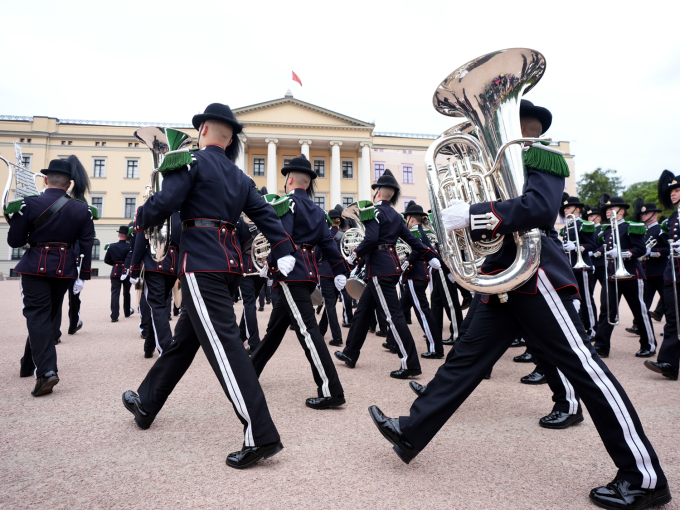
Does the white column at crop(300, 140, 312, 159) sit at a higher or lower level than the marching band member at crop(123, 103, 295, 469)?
higher

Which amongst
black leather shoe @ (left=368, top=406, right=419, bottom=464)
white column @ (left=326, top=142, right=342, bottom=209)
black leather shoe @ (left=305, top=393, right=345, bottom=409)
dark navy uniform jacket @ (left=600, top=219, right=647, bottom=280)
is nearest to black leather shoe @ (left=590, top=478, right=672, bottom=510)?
black leather shoe @ (left=368, top=406, right=419, bottom=464)

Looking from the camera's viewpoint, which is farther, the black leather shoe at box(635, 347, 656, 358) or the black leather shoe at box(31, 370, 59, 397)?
the black leather shoe at box(635, 347, 656, 358)

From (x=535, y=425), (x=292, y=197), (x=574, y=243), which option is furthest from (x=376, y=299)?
(x=574, y=243)

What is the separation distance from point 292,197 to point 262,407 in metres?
2.26

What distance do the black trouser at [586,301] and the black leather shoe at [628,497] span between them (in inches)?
220

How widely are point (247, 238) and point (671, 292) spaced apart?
502 centimetres

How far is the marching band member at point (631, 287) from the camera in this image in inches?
237

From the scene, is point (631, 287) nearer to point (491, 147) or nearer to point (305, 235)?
point (305, 235)

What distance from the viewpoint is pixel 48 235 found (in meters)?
4.58

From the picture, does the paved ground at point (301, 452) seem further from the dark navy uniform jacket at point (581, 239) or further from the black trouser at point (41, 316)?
the dark navy uniform jacket at point (581, 239)

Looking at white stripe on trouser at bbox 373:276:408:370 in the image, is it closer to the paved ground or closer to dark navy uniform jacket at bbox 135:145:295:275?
the paved ground

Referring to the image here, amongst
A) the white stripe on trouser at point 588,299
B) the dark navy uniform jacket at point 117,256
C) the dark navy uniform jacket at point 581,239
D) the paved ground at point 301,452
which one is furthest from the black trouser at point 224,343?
the dark navy uniform jacket at point 117,256

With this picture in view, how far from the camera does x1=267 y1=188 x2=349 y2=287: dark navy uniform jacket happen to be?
4136 millimetres

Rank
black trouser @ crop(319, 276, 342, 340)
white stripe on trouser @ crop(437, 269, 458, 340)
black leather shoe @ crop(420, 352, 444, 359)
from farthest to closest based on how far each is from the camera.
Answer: black trouser @ crop(319, 276, 342, 340) < white stripe on trouser @ crop(437, 269, 458, 340) < black leather shoe @ crop(420, 352, 444, 359)
